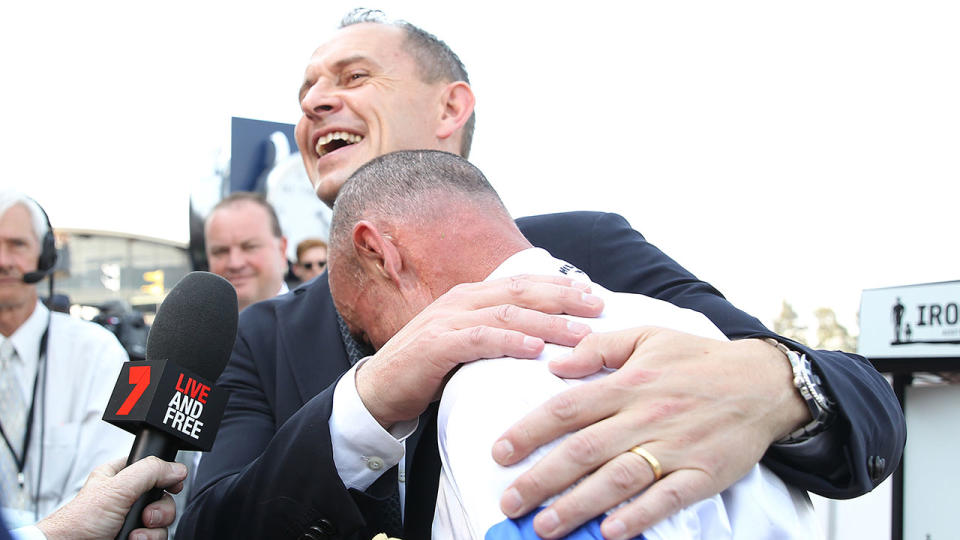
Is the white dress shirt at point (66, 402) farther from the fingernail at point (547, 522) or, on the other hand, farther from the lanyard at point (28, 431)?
the fingernail at point (547, 522)

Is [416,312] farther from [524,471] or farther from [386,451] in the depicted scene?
[524,471]

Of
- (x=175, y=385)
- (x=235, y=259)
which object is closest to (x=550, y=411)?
(x=175, y=385)

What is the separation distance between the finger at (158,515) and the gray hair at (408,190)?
618 mm

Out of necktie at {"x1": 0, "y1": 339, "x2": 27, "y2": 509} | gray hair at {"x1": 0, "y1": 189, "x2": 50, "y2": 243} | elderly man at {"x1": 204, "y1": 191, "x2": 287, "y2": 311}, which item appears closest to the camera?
necktie at {"x1": 0, "y1": 339, "x2": 27, "y2": 509}

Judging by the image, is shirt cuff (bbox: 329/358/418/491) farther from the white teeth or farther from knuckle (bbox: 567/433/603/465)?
the white teeth

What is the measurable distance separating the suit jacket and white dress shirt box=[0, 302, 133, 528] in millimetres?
1688

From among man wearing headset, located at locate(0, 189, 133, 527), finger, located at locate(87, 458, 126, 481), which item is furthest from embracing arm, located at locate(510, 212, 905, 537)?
man wearing headset, located at locate(0, 189, 133, 527)

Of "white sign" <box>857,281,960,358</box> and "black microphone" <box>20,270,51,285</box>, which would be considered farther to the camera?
"white sign" <box>857,281,960,358</box>

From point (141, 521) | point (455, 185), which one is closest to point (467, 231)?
point (455, 185)

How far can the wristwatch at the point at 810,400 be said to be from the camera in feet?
4.85

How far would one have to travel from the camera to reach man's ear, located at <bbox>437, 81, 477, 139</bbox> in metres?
2.67

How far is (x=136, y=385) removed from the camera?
1589 mm

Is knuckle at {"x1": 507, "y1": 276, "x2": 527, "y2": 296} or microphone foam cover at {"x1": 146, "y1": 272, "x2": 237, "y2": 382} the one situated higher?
knuckle at {"x1": 507, "y1": 276, "x2": 527, "y2": 296}

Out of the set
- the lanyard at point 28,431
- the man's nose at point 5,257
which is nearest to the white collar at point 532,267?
the lanyard at point 28,431
